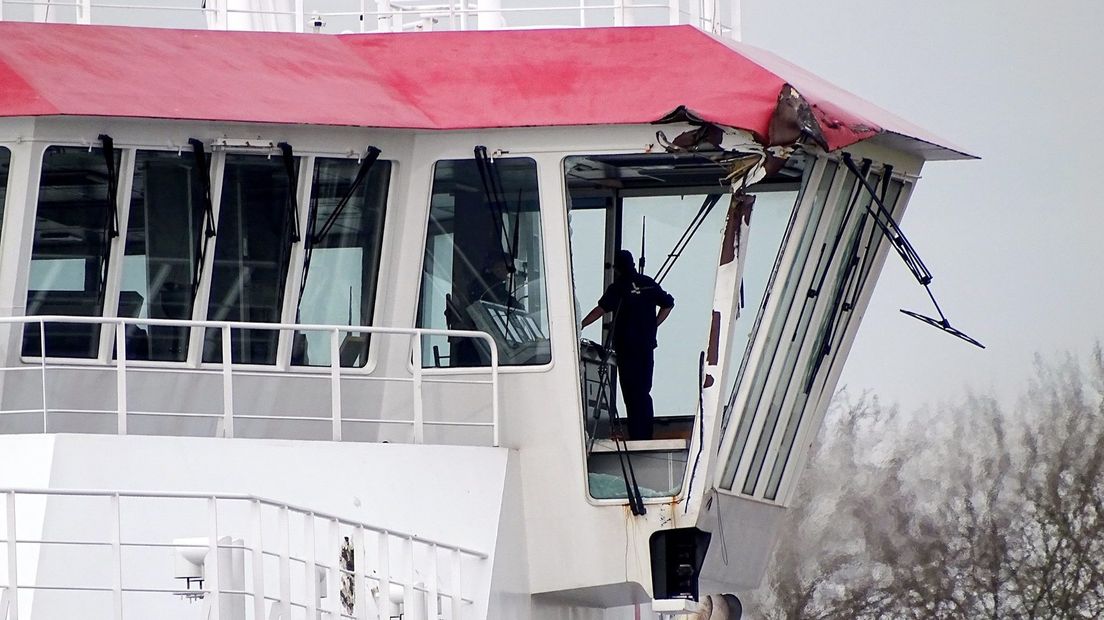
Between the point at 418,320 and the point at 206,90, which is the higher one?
the point at 206,90

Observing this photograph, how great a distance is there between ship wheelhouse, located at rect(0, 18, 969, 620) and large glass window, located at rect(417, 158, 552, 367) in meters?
0.02

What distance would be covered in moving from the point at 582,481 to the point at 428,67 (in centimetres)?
368

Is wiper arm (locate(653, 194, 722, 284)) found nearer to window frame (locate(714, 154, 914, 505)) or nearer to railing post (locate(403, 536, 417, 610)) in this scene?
window frame (locate(714, 154, 914, 505))

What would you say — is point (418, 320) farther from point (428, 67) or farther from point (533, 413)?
point (428, 67)

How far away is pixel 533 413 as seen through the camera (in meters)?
14.8

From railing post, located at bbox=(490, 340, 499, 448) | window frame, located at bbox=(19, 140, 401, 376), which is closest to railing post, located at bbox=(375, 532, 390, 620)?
railing post, located at bbox=(490, 340, 499, 448)

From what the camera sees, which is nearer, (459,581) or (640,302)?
(459,581)

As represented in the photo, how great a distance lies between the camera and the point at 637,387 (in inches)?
619

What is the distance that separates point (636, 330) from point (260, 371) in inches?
124

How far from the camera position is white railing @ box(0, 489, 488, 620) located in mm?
9961

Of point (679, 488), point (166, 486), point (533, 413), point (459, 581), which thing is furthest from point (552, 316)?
point (166, 486)

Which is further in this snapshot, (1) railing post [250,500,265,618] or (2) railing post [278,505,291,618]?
(2) railing post [278,505,291,618]

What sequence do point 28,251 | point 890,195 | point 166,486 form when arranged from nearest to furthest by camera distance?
point 166,486, point 28,251, point 890,195

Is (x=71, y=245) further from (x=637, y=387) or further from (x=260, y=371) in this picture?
(x=637, y=387)
